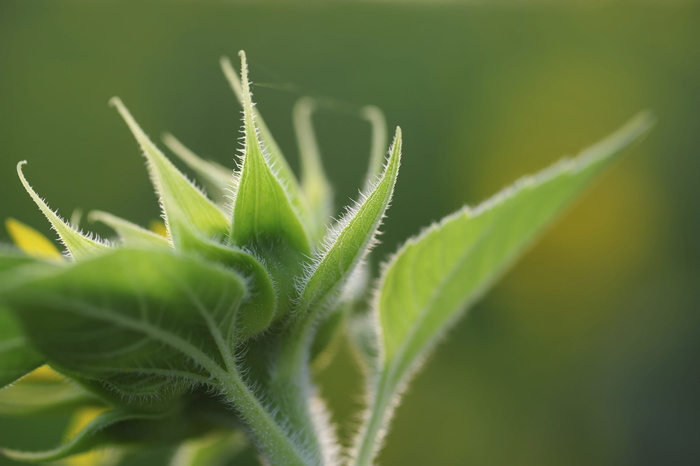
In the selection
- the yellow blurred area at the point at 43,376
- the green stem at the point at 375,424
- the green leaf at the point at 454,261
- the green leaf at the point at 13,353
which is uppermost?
the green leaf at the point at 454,261

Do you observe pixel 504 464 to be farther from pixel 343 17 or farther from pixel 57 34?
pixel 57 34

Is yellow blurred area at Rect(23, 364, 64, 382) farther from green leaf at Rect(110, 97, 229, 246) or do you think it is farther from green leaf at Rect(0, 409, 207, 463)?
green leaf at Rect(110, 97, 229, 246)

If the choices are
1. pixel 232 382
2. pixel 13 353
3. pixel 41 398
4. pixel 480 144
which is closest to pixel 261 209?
pixel 232 382

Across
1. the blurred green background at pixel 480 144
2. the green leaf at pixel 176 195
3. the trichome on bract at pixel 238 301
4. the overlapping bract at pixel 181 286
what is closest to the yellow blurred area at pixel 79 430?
the trichome on bract at pixel 238 301

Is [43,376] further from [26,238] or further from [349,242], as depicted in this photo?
[349,242]

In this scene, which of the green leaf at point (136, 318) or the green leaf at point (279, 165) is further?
the green leaf at point (279, 165)

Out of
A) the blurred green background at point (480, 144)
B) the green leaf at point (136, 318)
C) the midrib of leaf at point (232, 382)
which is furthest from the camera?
the blurred green background at point (480, 144)

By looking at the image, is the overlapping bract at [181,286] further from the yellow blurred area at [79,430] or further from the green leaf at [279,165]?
the yellow blurred area at [79,430]
